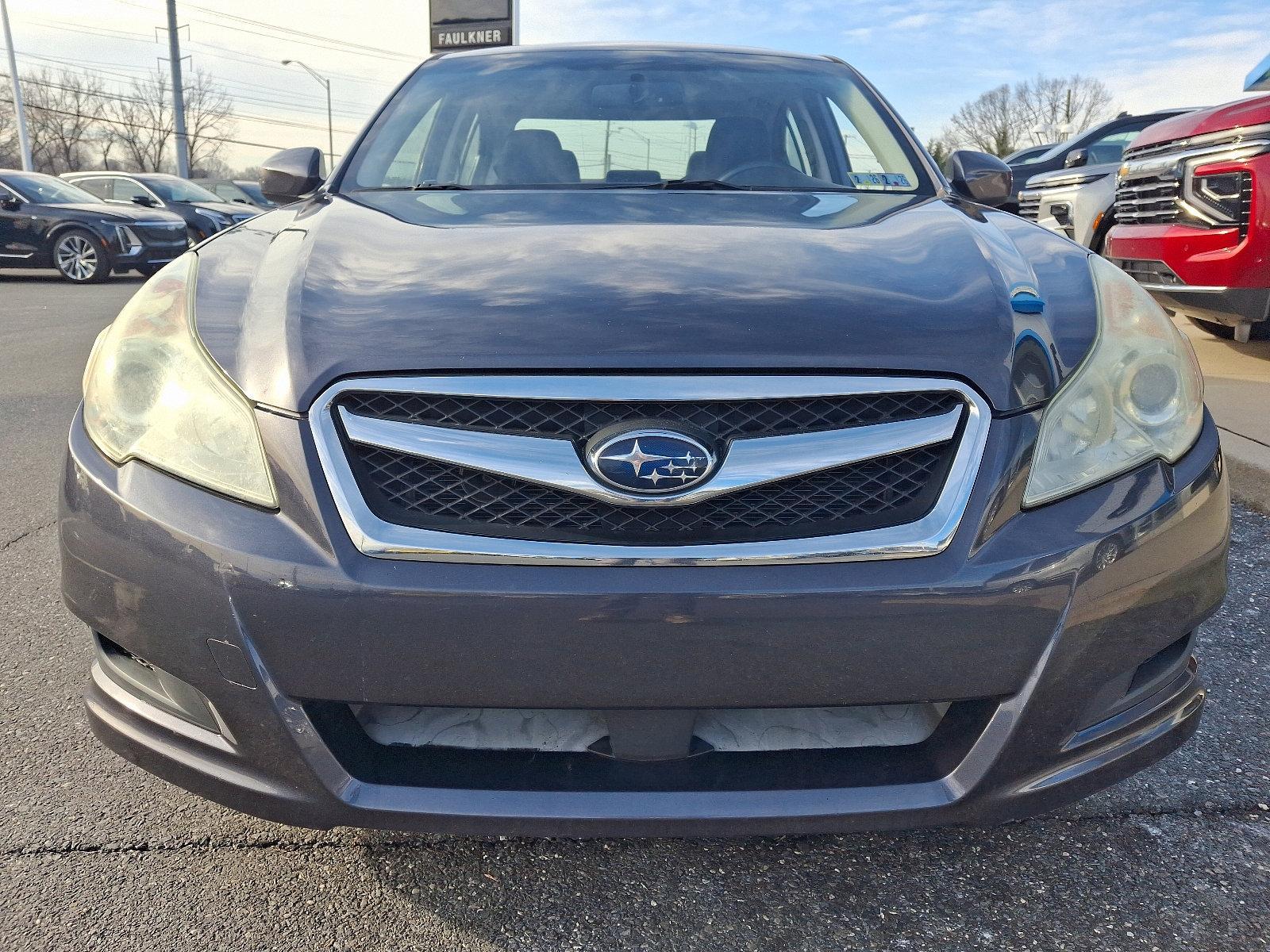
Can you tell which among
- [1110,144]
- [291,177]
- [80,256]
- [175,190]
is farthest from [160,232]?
[291,177]

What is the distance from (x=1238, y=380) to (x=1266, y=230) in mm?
835

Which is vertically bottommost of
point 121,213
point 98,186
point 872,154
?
point 98,186

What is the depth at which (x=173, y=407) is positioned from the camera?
160 centimetres

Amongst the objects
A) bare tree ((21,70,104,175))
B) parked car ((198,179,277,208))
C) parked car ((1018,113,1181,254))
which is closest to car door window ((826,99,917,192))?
parked car ((1018,113,1181,254))

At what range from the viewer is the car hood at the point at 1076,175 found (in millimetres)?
8414

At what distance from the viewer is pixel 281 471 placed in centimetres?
149

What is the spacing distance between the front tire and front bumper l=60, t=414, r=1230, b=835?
13.6 m

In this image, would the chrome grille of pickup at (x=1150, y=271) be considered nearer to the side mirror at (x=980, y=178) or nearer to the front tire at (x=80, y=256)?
the side mirror at (x=980, y=178)

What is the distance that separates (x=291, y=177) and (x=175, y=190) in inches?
615

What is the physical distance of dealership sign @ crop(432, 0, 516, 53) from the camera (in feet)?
49.2

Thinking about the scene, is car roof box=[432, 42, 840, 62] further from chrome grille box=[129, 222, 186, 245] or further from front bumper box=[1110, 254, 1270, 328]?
chrome grille box=[129, 222, 186, 245]

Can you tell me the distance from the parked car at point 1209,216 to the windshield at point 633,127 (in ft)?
9.11

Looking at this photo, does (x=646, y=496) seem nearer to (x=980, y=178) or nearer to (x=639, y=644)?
(x=639, y=644)

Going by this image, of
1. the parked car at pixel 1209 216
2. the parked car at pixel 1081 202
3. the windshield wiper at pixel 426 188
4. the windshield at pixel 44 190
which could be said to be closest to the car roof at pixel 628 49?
the windshield wiper at pixel 426 188
